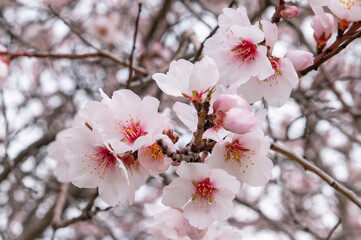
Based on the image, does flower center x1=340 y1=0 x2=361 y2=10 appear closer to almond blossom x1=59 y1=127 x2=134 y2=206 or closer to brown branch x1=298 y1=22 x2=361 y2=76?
brown branch x1=298 y1=22 x2=361 y2=76

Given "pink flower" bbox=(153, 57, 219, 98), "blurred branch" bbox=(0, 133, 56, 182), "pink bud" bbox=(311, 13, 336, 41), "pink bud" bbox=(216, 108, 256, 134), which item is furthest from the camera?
"blurred branch" bbox=(0, 133, 56, 182)

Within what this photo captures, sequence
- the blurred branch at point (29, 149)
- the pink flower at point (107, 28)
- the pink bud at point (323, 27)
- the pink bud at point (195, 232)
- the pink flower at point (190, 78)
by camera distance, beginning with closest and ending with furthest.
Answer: the pink flower at point (190, 78) → the pink bud at point (195, 232) → the pink bud at point (323, 27) → the blurred branch at point (29, 149) → the pink flower at point (107, 28)

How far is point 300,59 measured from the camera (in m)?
1.27

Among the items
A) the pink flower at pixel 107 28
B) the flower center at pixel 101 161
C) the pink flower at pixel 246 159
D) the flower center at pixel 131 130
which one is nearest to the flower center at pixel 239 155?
the pink flower at pixel 246 159

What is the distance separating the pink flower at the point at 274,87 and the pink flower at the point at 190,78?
0.62 feet

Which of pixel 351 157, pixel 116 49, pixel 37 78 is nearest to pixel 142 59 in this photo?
pixel 116 49

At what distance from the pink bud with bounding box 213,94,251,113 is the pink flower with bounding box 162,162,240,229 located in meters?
0.18

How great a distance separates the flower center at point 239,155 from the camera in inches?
47.2

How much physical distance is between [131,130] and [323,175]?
80cm

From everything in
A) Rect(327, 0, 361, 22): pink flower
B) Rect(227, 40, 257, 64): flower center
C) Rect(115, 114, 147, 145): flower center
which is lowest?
Rect(115, 114, 147, 145): flower center

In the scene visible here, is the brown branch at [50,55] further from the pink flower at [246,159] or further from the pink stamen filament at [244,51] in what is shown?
the pink flower at [246,159]

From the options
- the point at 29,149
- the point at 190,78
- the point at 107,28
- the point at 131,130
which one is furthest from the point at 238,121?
the point at 107,28

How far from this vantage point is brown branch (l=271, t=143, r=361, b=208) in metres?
1.47

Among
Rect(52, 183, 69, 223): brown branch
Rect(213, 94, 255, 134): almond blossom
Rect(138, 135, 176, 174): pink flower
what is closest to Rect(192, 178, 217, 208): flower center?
Rect(138, 135, 176, 174): pink flower
